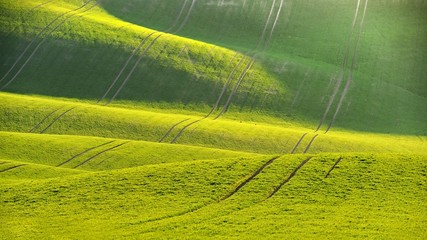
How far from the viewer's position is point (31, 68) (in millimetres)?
82438

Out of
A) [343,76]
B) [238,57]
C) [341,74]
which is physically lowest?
[343,76]

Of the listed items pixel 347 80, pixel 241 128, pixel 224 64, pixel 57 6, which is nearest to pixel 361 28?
pixel 347 80

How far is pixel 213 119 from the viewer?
7106 cm

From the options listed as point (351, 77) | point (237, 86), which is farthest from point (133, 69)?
point (351, 77)

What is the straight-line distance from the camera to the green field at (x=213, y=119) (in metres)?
32.0

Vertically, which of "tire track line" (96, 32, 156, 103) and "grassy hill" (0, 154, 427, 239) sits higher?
"grassy hill" (0, 154, 427, 239)

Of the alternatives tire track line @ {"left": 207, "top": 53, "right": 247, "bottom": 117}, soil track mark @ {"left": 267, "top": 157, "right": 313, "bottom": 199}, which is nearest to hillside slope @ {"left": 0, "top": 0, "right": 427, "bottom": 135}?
tire track line @ {"left": 207, "top": 53, "right": 247, "bottom": 117}

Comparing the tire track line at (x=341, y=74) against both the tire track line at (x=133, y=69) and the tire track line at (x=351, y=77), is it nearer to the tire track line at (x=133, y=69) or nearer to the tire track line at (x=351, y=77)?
the tire track line at (x=351, y=77)

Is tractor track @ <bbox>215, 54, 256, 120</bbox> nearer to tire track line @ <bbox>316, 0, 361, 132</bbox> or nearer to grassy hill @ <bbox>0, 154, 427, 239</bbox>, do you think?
tire track line @ <bbox>316, 0, 361, 132</bbox>

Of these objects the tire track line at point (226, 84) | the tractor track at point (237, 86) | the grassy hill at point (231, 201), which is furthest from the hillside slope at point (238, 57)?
the grassy hill at point (231, 201)

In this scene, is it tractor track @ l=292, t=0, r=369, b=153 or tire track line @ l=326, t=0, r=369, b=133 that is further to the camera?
tire track line @ l=326, t=0, r=369, b=133

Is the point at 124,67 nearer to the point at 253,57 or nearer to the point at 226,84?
the point at 226,84

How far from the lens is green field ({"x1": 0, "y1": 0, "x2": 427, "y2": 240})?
105 feet

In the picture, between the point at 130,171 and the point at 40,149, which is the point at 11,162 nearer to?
the point at 40,149
